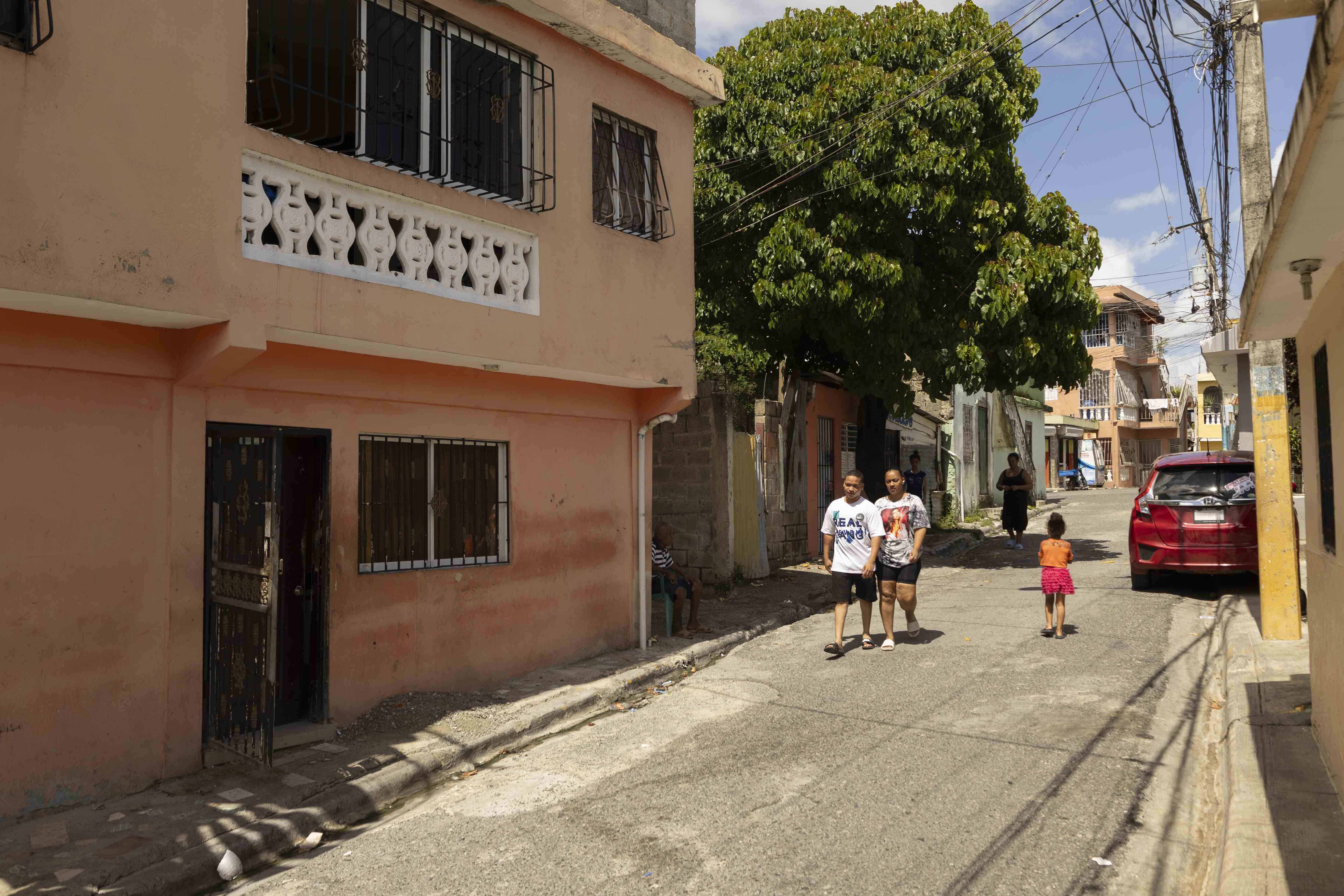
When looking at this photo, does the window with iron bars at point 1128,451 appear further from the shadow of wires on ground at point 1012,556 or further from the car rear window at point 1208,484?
the car rear window at point 1208,484

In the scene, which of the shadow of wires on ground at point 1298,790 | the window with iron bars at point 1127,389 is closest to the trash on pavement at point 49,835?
the shadow of wires on ground at point 1298,790

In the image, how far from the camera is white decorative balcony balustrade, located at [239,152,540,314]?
5840 mm

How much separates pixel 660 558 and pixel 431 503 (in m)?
3.16

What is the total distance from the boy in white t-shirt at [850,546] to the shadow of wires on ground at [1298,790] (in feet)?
9.98

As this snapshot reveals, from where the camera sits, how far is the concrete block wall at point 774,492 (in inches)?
561

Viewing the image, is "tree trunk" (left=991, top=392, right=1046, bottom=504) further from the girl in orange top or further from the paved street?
the paved street

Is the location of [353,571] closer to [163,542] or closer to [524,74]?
[163,542]

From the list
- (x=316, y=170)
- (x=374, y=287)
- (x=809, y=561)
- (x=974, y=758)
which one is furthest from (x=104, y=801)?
(x=809, y=561)

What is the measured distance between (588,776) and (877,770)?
1732mm

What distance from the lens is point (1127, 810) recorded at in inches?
195

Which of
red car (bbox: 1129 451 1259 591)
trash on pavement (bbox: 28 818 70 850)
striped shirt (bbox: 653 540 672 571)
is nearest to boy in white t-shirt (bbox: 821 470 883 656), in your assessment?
striped shirt (bbox: 653 540 672 571)

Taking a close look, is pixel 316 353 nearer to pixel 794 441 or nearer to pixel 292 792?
pixel 292 792

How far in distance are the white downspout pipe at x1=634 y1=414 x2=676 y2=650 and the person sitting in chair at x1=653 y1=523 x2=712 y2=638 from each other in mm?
351

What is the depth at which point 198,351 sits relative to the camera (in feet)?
18.3
